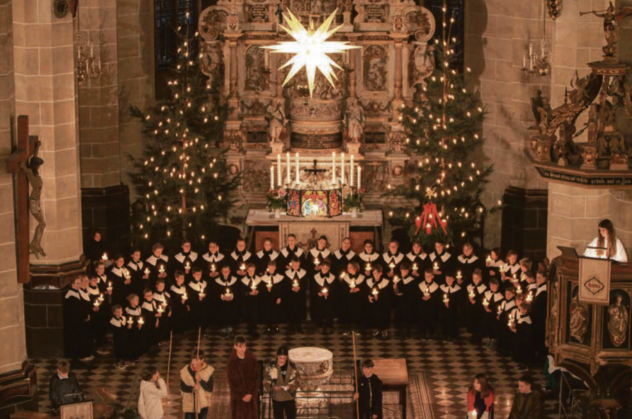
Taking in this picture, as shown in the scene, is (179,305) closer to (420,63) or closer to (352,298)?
(352,298)

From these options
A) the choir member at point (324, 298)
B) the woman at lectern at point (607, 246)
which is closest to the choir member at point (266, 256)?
the choir member at point (324, 298)

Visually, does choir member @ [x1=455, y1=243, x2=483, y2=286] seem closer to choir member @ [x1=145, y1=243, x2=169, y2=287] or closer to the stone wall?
choir member @ [x1=145, y1=243, x2=169, y2=287]

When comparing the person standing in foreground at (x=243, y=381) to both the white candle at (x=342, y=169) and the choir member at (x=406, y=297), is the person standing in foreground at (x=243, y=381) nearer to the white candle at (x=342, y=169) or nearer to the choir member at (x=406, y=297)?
the choir member at (x=406, y=297)

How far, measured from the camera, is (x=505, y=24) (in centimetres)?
2811

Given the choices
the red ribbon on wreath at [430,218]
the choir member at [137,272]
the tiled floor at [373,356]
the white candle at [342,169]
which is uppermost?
the white candle at [342,169]

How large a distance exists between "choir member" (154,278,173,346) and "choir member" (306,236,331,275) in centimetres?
273

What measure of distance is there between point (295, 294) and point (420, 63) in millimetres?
6620

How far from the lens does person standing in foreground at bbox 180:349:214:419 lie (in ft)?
63.3

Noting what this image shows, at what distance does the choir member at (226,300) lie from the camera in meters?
24.6

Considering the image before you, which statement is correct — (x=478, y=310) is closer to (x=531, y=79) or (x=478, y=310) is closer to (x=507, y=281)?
(x=507, y=281)

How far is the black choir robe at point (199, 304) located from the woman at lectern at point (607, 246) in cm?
817

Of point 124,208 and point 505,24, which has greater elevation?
point 505,24

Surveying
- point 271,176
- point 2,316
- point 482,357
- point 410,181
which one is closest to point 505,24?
point 410,181

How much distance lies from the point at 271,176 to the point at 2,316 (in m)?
10.4
